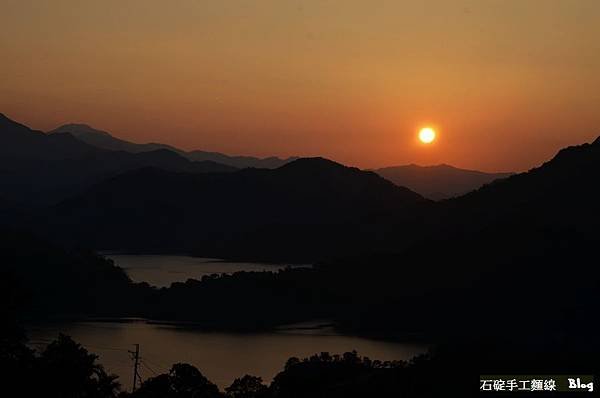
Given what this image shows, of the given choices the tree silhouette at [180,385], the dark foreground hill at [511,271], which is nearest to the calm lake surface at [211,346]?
the dark foreground hill at [511,271]

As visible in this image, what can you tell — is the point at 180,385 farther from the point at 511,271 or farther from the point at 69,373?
the point at 511,271

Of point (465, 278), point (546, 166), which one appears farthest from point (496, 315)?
point (546, 166)

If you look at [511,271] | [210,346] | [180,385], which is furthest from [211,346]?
[180,385]

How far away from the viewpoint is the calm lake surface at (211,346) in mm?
88625

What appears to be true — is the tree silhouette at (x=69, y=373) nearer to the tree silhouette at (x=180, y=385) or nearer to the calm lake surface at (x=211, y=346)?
the tree silhouette at (x=180, y=385)

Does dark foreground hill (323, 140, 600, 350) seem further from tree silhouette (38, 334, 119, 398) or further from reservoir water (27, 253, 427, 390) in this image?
tree silhouette (38, 334, 119, 398)

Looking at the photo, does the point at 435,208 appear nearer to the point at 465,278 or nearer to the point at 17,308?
the point at 465,278

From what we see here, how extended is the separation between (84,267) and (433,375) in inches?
4067

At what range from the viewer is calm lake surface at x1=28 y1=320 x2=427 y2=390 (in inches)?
3489

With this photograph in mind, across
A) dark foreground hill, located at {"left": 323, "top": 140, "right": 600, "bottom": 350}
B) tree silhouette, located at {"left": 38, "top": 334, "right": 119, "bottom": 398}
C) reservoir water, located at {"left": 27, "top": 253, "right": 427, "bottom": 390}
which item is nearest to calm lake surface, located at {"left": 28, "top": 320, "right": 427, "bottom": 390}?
reservoir water, located at {"left": 27, "top": 253, "right": 427, "bottom": 390}

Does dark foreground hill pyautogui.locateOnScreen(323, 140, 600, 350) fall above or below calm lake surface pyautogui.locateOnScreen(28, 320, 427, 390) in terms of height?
above

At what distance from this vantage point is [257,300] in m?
131

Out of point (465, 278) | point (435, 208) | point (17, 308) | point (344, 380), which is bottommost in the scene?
point (344, 380)

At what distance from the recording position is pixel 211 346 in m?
103
